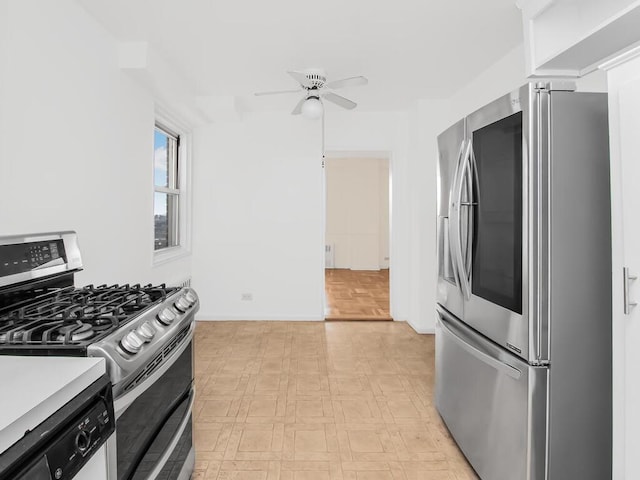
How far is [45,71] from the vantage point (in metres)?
2.08

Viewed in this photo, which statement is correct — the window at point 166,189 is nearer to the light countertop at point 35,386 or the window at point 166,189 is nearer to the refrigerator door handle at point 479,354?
the refrigerator door handle at point 479,354

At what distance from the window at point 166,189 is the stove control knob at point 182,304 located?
267 centimetres

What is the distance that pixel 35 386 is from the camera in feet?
2.80

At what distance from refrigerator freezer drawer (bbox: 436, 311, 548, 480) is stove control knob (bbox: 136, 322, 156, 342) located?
4.34 ft

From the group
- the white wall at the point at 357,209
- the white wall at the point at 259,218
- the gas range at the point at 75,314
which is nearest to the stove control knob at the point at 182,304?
the gas range at the point at 75,314

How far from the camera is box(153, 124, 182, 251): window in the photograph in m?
4.11

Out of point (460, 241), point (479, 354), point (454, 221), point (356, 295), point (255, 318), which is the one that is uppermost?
point (454, 221)

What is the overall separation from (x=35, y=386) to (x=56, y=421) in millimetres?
106

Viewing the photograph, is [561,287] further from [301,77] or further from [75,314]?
[301,77]

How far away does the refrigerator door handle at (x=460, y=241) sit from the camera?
186 centimetres

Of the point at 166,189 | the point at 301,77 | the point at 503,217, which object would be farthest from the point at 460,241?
the point at 166,189

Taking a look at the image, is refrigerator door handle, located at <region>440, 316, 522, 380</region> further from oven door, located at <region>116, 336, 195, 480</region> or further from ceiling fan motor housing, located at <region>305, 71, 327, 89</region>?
ceiling fan motor housing, located at <region>305, 71, 327, 89</region>

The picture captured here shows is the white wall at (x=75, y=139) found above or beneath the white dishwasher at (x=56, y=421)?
above

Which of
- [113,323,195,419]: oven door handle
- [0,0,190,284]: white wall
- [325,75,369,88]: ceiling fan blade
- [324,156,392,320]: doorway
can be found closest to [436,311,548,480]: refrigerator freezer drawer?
[113,323,195,419]: oven door handle
